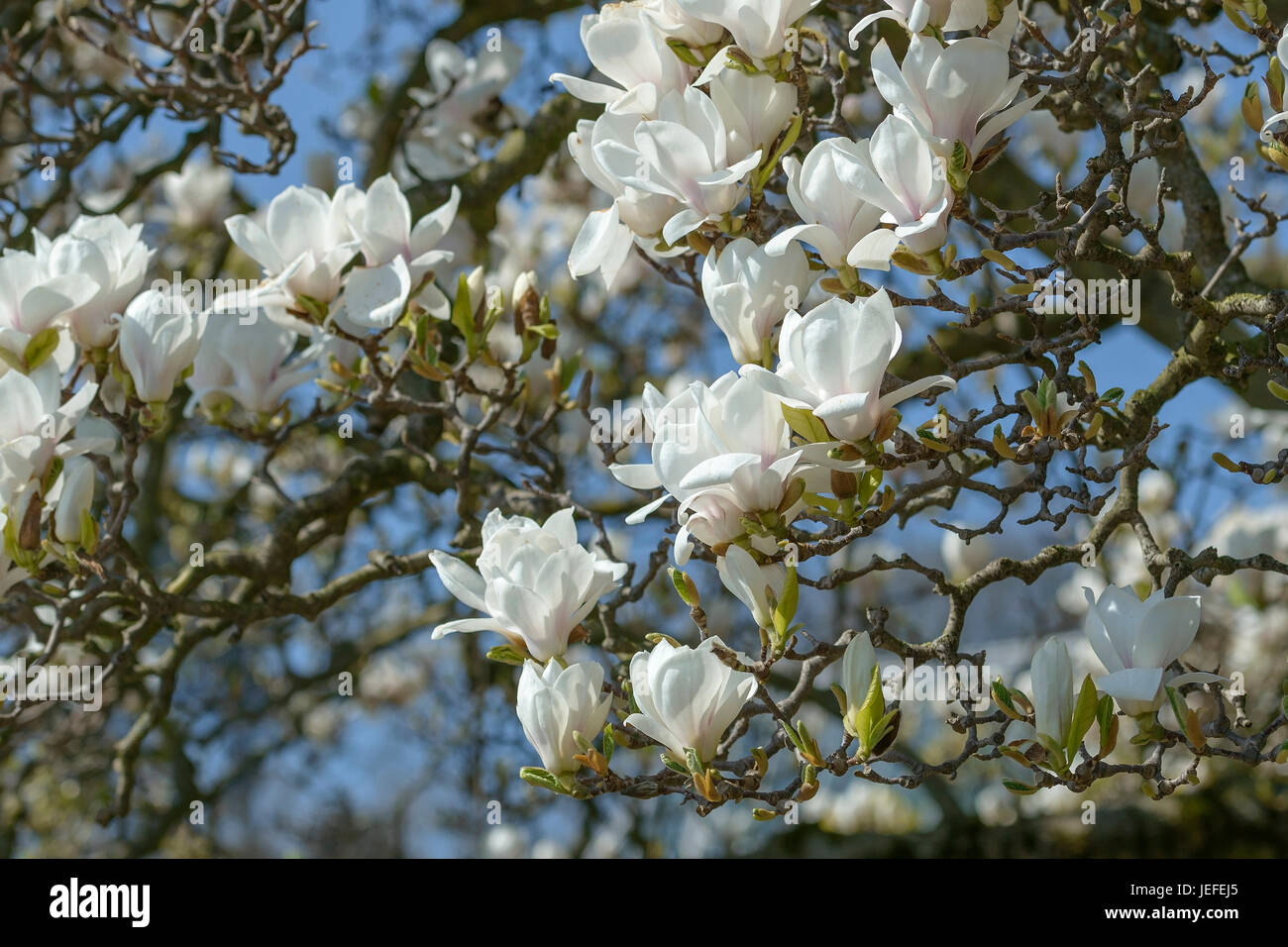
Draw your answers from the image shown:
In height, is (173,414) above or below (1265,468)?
above

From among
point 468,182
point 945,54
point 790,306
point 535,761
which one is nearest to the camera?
point 945,54

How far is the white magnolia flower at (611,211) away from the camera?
45.5 inches

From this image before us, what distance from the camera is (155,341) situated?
4.75 feet

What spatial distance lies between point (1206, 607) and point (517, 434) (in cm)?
254

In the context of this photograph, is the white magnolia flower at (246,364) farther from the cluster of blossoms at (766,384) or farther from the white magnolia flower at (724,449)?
the white magnolia flower at (724,449)

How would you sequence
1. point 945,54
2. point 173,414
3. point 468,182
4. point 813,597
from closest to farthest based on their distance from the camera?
point 945,54 → point 468,182 → point 173,414 → point 813,597

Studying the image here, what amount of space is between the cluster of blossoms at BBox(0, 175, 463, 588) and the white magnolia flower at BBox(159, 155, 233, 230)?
6.17 feet

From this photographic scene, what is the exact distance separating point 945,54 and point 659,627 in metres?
2.58

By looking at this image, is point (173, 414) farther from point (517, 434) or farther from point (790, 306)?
point (790, 306)

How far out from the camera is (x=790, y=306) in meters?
1.11

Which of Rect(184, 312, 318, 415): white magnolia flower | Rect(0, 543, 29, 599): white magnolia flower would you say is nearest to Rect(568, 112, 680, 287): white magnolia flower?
Rect(184, 312, 318, 415): white magnolia flower
